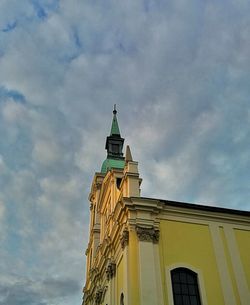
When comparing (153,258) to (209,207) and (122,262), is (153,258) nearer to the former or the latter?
(122,262)

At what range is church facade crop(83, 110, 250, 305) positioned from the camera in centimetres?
1906

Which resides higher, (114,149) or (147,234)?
(114,149)

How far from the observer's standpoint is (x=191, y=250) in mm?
20875

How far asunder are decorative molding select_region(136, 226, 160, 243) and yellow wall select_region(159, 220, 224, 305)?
16.3 inches

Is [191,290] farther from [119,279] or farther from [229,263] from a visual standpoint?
[119,279]

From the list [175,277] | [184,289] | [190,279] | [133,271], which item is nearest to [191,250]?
[190,279]

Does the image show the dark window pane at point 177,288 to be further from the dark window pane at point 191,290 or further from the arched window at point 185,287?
the dark window pane at point 191,290

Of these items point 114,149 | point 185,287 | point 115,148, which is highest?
point 115,148

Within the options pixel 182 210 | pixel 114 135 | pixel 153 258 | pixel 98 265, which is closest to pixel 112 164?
pixel 114 135

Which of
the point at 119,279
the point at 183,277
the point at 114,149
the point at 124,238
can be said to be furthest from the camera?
the point at 114,149

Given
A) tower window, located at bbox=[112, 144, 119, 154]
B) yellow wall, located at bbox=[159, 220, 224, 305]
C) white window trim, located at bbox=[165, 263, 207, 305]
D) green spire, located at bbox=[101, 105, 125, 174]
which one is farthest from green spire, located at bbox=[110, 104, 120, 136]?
white window trim, located at bbox=[165, 263, 207, 305]

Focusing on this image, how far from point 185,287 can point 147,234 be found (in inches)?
134

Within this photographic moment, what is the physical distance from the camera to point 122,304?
20547 millimetres

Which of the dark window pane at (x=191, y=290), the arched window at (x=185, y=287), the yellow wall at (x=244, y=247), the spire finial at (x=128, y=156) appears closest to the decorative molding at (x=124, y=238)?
the arched window at (x=185, y=287)
